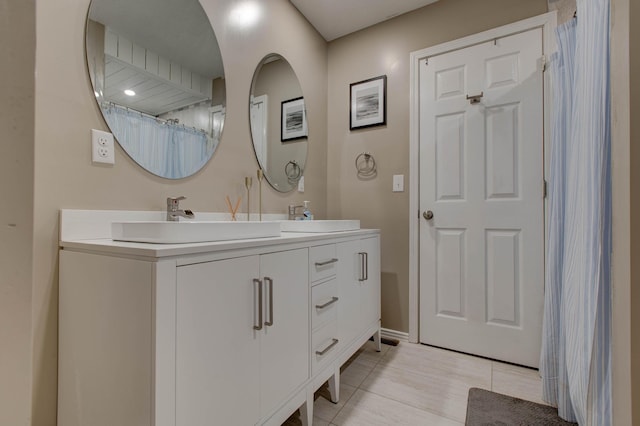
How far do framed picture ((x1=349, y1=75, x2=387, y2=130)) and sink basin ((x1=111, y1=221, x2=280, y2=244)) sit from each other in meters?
1.62

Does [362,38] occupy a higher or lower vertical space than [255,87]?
higher

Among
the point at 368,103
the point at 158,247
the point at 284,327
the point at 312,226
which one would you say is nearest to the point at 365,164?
the point at 368,103

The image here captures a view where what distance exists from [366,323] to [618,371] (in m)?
1.21

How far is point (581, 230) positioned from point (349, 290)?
1.03 m

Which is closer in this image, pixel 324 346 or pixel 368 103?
pixel 324 346

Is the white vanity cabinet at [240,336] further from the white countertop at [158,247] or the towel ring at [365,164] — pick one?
the towel ring at [365,164]

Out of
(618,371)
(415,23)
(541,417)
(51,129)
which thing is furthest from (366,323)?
(415,23)

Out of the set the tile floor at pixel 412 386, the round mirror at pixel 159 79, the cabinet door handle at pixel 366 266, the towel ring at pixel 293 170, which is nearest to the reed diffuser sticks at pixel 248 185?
the round mirror at pixel 159 79

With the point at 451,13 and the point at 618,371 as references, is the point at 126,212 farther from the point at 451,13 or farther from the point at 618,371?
the point at 451,13

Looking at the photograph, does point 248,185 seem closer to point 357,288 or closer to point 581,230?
point 357,288

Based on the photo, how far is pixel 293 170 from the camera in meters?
2.12

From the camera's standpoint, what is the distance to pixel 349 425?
1.30 meters

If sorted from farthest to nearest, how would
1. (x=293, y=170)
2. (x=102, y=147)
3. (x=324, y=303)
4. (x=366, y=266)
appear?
(x=293, y=170) < (x=366, y=266) < (x=324, y=303) < (x=102, y=147)

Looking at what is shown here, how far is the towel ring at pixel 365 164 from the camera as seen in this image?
7.61 feet
